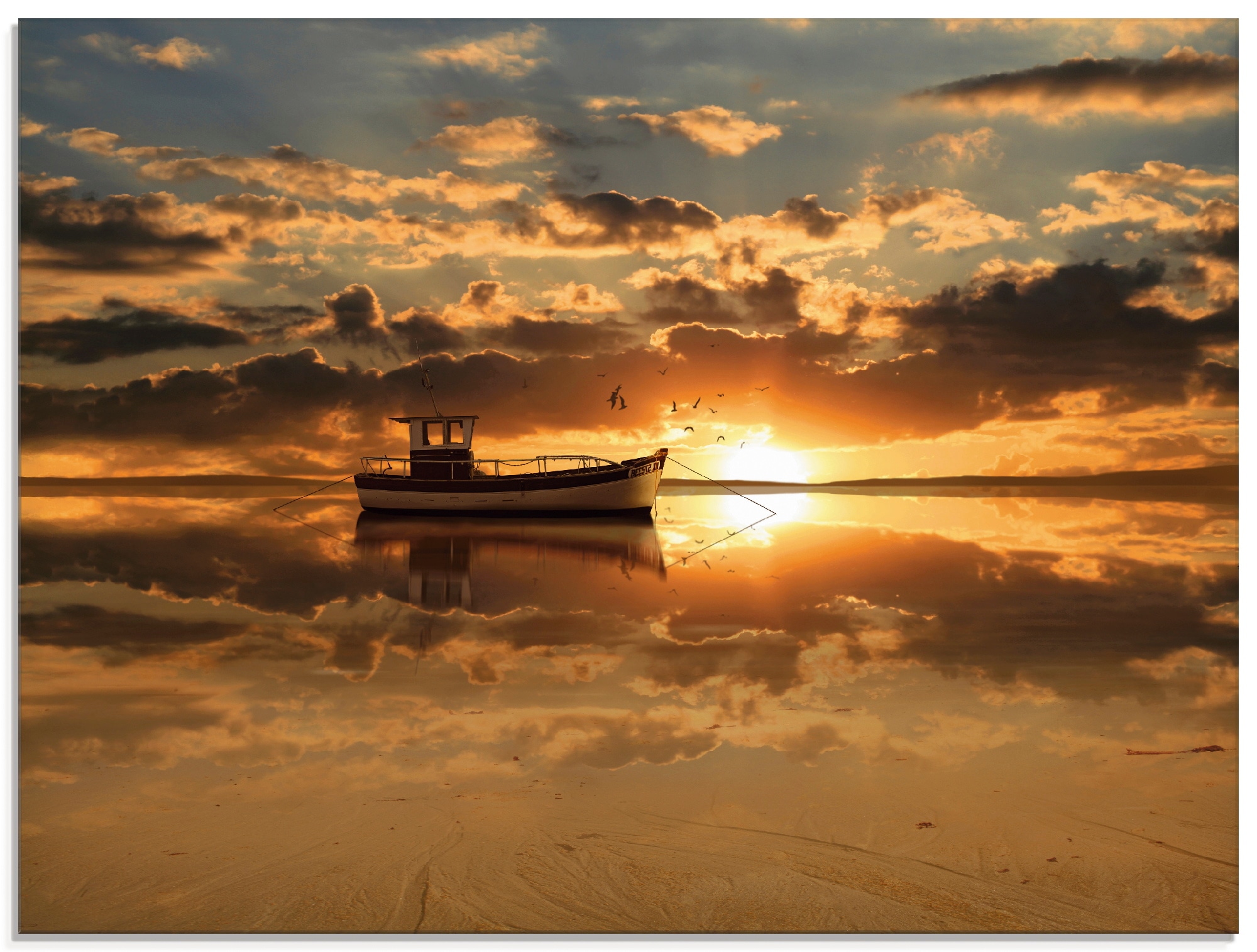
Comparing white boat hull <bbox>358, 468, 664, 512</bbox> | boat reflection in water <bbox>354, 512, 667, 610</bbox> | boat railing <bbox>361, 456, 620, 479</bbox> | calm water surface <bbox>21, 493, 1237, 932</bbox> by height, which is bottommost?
calm water surface <bbox>21, 493, 1237, 932</bbox>

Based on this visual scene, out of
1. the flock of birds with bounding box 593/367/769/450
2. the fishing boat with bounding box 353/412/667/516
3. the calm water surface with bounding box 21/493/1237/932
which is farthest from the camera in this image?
the fishing boat with bounding box 353/412/667/516

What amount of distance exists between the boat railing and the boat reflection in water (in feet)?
4.46

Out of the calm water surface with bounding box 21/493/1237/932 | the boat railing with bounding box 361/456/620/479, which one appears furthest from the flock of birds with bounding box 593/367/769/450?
the boat railing with bounding box 361/456/620/479

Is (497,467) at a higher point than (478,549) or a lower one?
higher

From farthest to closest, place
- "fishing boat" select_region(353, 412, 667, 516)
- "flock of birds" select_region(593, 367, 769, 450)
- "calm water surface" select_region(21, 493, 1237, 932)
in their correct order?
"fishing boat" select_region(353, 412, 667, 516) < "flock of birds" select_region(593, 367, 769, 450) < "calm water surface" select_region(21, 493, 1237, 932)

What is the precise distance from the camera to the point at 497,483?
25.2m

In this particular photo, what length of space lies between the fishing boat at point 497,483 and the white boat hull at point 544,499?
18mm

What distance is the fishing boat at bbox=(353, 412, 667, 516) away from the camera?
82.8 feet

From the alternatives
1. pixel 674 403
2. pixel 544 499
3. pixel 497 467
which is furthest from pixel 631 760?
pixel 497 467

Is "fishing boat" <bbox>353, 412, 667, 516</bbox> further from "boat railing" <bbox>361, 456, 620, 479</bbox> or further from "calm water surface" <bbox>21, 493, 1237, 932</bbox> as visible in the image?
"calm water surface" <bbox>21, 493, 1237, 932</bbox>

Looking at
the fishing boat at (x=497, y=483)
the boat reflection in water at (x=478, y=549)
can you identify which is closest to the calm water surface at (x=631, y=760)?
the boat reflection in water at (x=478, y=549)

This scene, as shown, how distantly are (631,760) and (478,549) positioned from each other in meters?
13.2

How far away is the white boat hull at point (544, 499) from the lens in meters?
25.3

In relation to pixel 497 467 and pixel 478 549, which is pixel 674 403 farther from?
pixel 497 467
